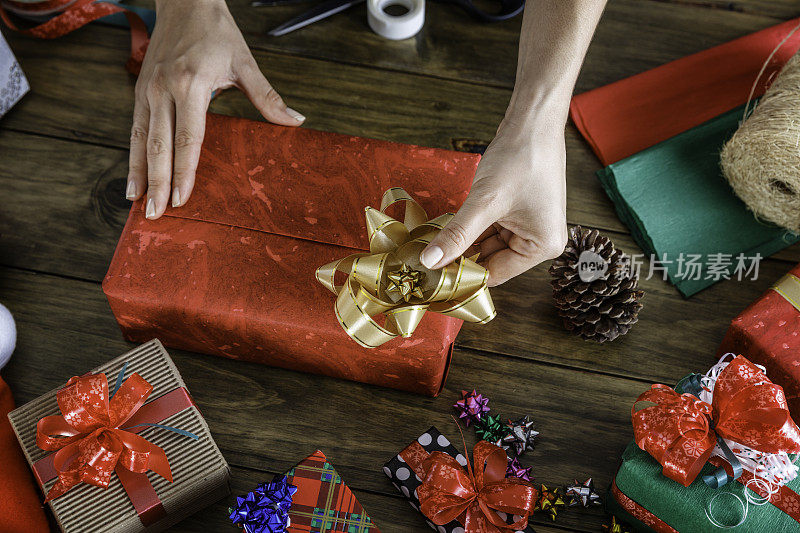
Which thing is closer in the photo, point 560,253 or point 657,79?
point 560,253

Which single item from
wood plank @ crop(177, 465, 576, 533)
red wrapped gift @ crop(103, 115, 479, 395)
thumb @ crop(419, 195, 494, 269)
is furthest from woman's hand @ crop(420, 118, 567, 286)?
wood plank @ crop(177, 465, 576, 533)

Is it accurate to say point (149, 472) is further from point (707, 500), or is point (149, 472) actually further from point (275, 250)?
point (707, 500)

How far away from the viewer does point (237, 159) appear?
1.03 metres

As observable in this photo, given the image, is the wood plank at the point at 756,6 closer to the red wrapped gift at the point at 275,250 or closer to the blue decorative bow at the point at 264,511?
the red wrapped gift at the point at 275,250

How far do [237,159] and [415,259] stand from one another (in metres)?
0.35

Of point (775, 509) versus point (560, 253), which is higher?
point (560, 253)

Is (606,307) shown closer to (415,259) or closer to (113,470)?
(415,259)

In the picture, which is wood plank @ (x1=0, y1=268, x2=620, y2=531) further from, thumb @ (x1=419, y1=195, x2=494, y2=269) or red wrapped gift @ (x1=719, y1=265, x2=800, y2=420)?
thumb @ (x1=419, y1=195, x2=494, y2=269)

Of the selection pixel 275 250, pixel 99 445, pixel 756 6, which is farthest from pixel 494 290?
pixel 756 6

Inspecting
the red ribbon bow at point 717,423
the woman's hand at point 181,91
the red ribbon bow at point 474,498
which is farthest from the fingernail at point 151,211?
the red ribbon bow at point 717,423

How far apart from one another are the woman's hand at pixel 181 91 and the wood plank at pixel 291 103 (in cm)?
12

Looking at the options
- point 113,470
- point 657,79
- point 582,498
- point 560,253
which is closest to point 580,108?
point 657,79

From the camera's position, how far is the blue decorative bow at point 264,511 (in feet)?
2.69

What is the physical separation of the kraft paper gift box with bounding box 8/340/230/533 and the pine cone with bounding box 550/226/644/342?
54 cm
